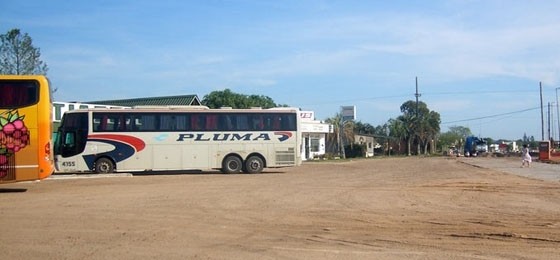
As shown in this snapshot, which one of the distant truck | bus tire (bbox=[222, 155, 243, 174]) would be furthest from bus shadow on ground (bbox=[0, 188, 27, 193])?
the distant truck

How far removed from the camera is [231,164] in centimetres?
2830

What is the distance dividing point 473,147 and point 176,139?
57336mm

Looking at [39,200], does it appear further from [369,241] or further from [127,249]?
[369,241]

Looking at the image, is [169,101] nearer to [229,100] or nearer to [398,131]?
[229,100]

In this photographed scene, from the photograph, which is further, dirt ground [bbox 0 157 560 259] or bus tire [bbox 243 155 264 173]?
bus tire [bbox 243 155 264 173]

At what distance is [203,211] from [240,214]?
3.27 ft

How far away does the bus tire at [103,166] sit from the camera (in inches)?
1060

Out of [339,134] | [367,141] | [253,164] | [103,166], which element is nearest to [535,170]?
[253,164]

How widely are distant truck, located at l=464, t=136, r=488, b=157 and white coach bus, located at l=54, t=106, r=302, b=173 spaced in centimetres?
5133

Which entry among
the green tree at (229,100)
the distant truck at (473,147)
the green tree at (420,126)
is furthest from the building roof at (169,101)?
the green tree at (420,126)

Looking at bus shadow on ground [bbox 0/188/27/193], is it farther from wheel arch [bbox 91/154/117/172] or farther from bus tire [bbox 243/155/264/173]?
bus tire [bbox 243/155/264/173]

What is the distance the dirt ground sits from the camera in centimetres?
817

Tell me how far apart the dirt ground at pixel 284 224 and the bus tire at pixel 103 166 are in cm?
908

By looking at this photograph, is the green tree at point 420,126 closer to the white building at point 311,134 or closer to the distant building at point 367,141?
the distant building at point 367,141
